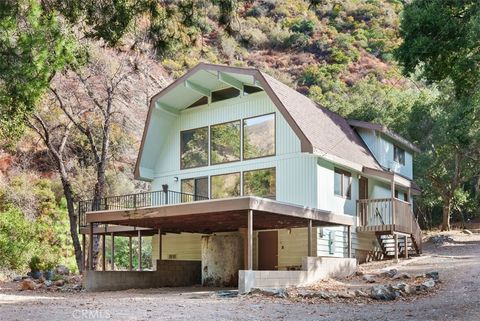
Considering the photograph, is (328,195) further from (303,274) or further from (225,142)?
(303,274)

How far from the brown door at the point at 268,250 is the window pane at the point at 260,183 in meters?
1.41

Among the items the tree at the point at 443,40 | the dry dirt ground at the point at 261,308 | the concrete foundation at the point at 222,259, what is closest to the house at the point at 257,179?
the concrete foundation at the point at 222,259

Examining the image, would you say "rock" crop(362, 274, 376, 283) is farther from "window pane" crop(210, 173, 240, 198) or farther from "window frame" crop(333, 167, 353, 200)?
"window pane" crop(210, 173, 240, 198)

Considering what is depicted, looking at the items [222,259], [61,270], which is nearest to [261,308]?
[222,259]

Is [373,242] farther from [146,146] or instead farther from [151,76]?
[151,76]

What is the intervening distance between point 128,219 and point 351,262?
6.77 metres

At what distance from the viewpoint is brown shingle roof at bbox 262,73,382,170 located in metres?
20.0

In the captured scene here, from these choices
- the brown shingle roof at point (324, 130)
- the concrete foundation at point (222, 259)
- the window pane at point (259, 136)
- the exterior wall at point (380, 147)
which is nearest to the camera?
the concrete foundation at point (222, 259)

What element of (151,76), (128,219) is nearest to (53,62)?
(128,219)

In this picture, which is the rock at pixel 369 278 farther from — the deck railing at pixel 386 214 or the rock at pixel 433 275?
the deck railing at pixel 386 214

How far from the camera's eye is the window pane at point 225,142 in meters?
21.8

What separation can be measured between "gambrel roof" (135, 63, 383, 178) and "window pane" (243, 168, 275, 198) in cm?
200

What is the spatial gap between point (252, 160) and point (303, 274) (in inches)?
253

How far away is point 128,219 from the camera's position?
16.9 metres
